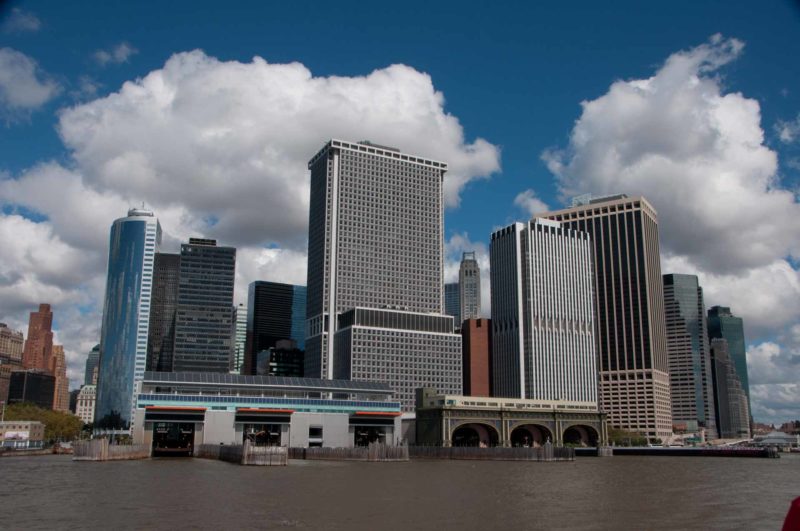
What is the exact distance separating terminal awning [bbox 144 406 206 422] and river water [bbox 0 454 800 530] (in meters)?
64.8

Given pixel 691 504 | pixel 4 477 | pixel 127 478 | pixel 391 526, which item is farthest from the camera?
pixel 4 477

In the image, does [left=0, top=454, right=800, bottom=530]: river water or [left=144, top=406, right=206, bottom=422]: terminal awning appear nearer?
[left=0, top=454, right=800, bottom=530]: river water

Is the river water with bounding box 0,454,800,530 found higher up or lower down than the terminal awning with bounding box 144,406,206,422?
lower down

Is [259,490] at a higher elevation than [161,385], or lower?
lower

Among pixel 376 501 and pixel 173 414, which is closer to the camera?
pixel 376 501

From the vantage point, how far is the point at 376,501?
72375 mm

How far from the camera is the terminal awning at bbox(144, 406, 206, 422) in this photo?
17657 cm

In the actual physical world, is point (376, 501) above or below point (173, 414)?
below

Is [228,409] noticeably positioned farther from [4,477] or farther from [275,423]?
[4,477]

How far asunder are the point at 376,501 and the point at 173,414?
392 feet

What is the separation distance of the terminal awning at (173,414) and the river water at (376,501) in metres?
64.8

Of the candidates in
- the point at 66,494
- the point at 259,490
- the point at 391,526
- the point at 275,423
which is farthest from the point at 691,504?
the point at 275,423

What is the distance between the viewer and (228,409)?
18512cm

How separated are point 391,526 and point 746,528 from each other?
2632 cm
